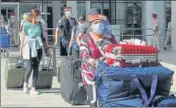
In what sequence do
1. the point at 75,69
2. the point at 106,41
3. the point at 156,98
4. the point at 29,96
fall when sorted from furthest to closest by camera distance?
1. the point at 29,96
2. the point at 75,69
3. the point at 106,41
4. the point at 156,98

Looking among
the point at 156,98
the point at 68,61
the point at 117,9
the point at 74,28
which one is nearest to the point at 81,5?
the point at 117,9

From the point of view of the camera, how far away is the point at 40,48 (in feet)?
30.7

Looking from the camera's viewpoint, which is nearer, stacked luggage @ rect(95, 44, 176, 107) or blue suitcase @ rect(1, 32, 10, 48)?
stacked luggage @ rect(95, 44, 176, 107)

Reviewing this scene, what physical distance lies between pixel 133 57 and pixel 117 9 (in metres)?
24.7

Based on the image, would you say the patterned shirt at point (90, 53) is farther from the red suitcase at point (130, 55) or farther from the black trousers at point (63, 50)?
the black trousers at point (63, 50)

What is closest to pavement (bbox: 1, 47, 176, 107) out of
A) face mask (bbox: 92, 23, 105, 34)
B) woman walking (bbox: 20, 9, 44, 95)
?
woman walking (bbox: 20, 9, 44, 95)

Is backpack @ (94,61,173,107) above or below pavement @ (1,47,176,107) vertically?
above

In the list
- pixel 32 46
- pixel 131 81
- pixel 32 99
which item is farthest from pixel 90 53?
pixel 32 46

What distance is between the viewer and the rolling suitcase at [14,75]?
32.1ft

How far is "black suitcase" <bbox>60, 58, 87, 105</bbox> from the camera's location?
26.2ft

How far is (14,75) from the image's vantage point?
9.84 meters

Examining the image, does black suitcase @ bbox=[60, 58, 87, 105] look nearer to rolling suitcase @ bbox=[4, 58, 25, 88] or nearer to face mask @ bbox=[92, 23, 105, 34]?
face mask @ bbox=[92, 23, 105, 34]

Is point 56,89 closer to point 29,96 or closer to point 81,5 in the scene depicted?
point 29,96

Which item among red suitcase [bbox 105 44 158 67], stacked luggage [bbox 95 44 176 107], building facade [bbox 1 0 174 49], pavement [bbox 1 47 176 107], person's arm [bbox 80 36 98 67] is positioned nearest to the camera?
stacked luggage [bbox 95 44 176 107]
